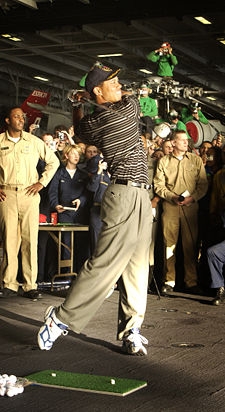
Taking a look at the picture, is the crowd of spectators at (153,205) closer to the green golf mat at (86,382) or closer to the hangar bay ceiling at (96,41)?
the hangar bay ceiling at (96,41)

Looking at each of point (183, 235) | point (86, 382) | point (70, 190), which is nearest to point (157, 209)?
point (183, 235)

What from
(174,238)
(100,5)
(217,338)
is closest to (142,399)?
(217,338)

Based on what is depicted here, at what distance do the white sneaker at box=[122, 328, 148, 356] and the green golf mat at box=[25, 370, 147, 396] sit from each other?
2.08 ft

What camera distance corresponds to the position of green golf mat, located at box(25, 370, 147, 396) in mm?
3684

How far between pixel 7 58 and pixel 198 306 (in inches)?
708

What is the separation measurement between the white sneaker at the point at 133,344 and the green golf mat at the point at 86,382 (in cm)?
63

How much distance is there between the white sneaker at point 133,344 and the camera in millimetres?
4582

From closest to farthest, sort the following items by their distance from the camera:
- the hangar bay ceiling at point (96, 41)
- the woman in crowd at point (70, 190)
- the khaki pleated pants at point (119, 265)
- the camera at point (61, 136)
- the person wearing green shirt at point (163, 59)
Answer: the khaki pleated pants at point (119, 265) < the woman in crowd at point (70, 190) < the person wearing green shirt at point (163, 59) < the camera at point (61, 136) < the hangar bay ceiling at point (96, 41)

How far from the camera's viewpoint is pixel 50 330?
458 cm

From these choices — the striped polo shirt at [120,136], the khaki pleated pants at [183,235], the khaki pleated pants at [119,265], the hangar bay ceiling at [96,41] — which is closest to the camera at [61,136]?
the hangar bay ceiling at [96,41]

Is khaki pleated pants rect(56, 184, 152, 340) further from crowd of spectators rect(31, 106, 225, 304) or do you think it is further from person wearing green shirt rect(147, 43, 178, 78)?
person wearing green shirt rect(147, 43, 178, 78)

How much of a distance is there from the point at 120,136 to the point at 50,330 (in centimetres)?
145

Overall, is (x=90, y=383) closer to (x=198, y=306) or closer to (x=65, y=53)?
(x=198, y=306)

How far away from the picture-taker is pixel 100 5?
36.8ft
